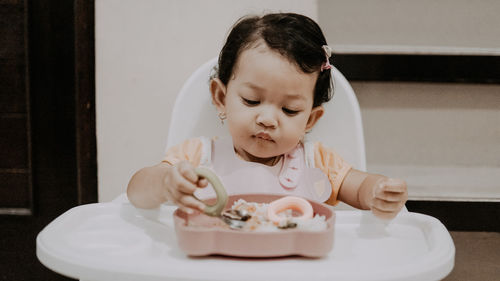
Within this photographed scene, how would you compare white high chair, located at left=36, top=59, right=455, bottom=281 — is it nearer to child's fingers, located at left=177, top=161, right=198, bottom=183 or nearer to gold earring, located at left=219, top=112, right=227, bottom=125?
child's fingers, located at left=177, top=161, right=198, bottom=183

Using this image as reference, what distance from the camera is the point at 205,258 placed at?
64 cm

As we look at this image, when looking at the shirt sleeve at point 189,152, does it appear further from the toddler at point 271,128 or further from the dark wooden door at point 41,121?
the dark wooden door at point 41,121

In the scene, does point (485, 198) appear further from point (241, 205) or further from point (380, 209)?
point (241, 205)

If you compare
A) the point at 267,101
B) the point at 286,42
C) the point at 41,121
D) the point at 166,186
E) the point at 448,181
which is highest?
the point at 286,42

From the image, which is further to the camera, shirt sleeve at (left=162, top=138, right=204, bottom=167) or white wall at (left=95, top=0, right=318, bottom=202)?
white wall at (left=95, top=0, right=318, bottom=202)

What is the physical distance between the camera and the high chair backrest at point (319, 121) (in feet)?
3.56

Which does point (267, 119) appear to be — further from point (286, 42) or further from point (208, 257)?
point (208, 257)

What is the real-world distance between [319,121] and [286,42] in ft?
0.86

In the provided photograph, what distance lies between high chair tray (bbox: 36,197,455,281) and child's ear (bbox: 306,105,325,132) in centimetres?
29

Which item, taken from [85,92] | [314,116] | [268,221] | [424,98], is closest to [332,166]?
[314,116]

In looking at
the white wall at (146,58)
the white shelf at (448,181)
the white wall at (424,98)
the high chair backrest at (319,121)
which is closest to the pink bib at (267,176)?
the high chair backrest at (319,121)

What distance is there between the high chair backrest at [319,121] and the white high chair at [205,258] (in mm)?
253

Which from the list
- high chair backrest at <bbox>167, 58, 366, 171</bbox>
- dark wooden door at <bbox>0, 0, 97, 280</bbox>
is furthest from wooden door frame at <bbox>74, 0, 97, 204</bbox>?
high chair backrest at <bbox>167, 58, 366, 171</bbox>

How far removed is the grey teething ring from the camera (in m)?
0.65
